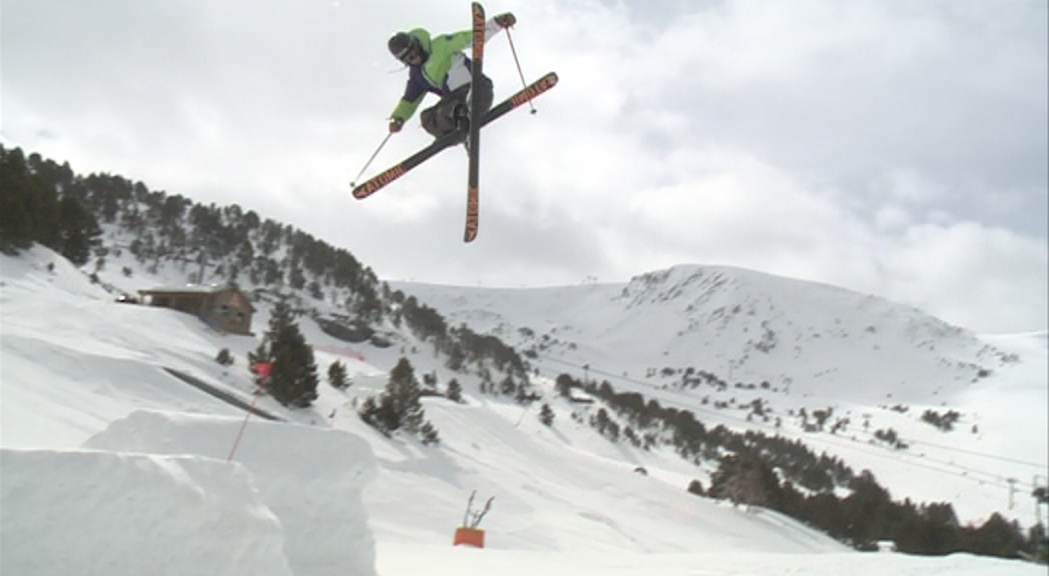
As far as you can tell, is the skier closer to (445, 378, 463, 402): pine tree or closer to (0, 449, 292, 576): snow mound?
(0, 449, 292, 576): snow mound

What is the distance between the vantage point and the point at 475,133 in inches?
319

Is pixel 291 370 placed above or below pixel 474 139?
below

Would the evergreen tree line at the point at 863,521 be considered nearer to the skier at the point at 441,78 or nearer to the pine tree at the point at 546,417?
the pine tree at the point at 546,417

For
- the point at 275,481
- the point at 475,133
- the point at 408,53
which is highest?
the point at 408,53

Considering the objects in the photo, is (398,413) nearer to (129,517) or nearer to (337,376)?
(337,376)

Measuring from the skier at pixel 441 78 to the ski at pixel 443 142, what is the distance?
0.12 m

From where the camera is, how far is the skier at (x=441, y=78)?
306 inches

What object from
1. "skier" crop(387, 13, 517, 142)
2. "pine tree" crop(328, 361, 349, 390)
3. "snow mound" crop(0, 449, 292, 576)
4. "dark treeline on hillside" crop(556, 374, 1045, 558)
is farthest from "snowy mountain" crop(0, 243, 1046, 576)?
"skier" crop(387, 13, 517, 142)

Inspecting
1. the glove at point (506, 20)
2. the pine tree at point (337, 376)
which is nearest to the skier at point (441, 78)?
the glove at point (506, 20)

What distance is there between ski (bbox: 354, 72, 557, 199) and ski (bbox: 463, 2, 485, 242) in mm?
210

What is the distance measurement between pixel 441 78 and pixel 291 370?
28.0 m

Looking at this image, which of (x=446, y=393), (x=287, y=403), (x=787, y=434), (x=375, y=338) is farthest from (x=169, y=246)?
(x=787, y=434)

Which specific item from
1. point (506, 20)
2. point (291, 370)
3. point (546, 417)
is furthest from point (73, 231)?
point (506, 20)

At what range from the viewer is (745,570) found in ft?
36.7
